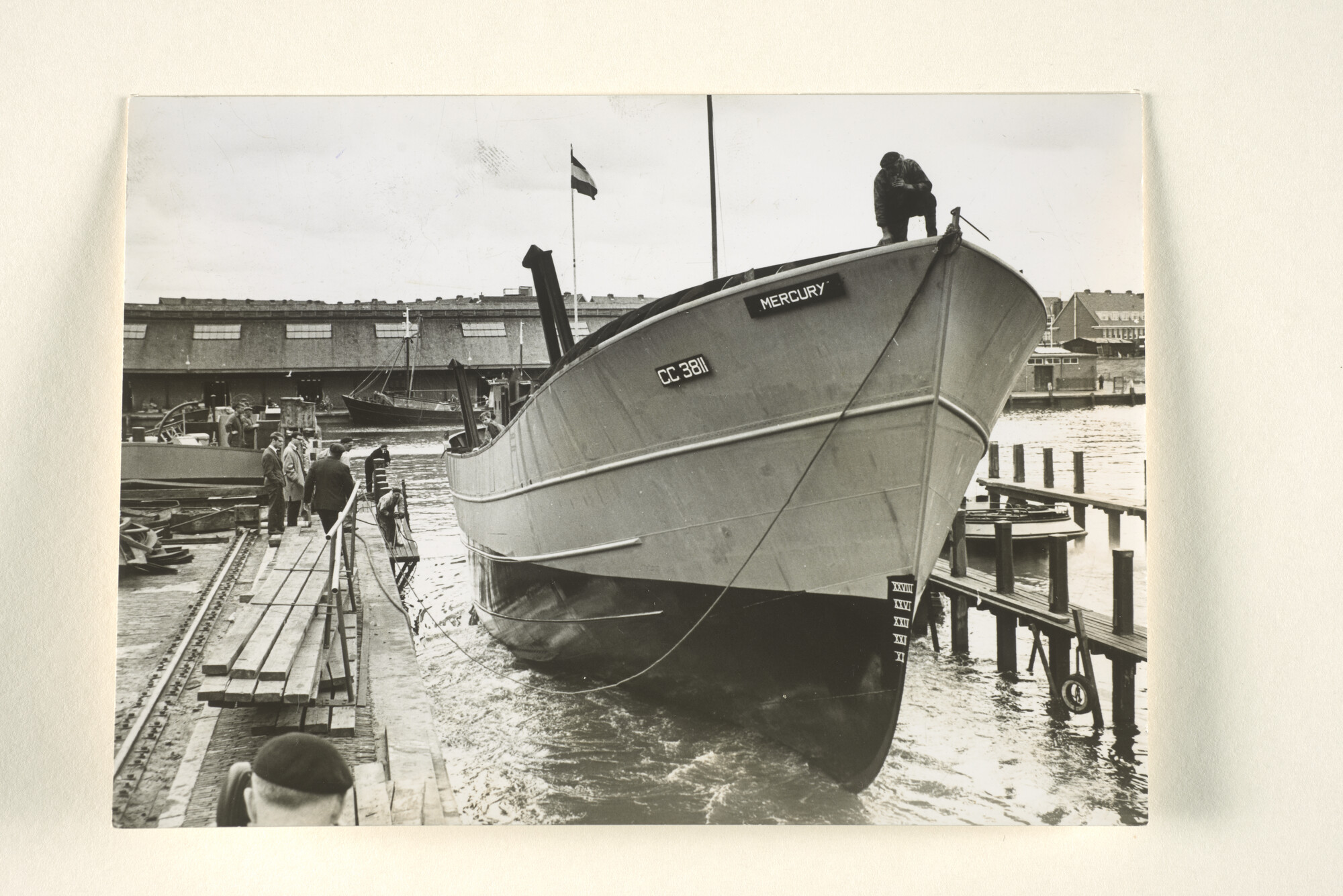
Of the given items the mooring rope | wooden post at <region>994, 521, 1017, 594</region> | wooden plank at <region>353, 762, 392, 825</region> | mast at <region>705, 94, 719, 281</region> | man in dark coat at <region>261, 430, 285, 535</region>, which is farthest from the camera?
Result: man in dark coat at <region>261, 430, 285, 535</region>

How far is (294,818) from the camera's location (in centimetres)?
188

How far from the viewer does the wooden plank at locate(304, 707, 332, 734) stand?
6.36ft

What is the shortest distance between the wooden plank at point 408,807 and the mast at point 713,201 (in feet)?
4.95

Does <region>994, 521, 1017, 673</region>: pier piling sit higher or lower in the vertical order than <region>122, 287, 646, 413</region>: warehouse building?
lower

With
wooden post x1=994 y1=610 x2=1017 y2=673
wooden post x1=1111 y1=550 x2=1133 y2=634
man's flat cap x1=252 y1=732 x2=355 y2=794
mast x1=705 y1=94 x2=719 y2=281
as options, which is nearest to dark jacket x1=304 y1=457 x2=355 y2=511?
man's flat cap x1=252 y1=732 x2=355 y2=794

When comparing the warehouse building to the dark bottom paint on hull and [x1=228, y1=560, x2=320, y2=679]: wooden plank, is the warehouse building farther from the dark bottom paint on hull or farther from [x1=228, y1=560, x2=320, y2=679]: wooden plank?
the dark bottom paint on hull

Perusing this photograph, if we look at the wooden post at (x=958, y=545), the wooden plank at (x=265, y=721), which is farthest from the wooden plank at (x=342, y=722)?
the wooden post at (x=958, y=545)

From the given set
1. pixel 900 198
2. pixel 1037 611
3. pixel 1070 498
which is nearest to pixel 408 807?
pixel 1037 611

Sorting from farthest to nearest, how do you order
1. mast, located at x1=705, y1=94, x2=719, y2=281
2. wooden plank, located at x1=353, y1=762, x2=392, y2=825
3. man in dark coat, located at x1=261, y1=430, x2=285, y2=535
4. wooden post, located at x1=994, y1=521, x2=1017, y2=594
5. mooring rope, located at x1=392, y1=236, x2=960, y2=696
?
man in dark coat, located at x1=261, y1=430, x2=285, y2=535, wooden post, located at x1=994, y1=521, x2=1017, y2=594, mast, located at x1=705, y1=94, x2=719, y2=281, wooden plank, located at x1=353, y1=762, x2=392, y2=825, mooring rope, located at x1=392, y1=236, x2=960, y2=696

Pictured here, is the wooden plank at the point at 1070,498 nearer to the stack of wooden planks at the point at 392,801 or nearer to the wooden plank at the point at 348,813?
the stack of wooden planks at the point at 392,801

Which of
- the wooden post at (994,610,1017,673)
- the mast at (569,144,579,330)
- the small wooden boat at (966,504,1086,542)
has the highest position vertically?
the mast at (569,144,579,330)

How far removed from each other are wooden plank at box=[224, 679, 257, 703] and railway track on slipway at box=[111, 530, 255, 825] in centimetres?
13

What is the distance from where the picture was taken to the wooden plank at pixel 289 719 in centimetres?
193

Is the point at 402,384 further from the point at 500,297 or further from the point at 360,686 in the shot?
the point at 360,686
